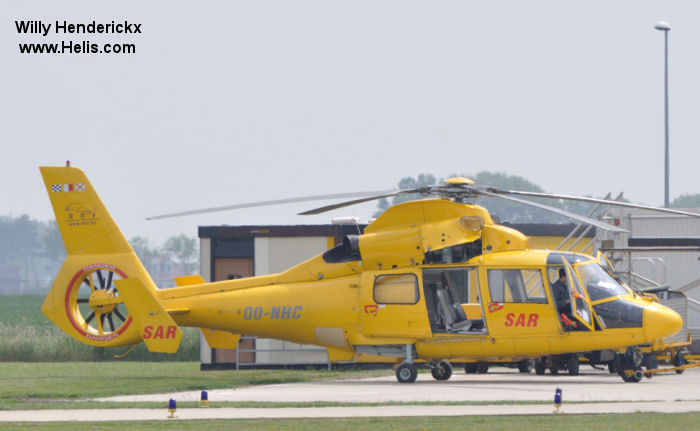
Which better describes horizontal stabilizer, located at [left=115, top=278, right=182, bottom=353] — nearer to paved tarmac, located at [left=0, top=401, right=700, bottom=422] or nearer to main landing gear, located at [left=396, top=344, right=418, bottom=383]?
main landing gear, located at [left=396, top=344, right=418, bottom=383]

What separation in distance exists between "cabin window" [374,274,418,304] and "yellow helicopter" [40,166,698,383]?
2cm

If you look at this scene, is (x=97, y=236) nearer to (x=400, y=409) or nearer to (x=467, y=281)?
(x=467, y=281)

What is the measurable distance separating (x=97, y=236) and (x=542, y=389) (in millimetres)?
10021

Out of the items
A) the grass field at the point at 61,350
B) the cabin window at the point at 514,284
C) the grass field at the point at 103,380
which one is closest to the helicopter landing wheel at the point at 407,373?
the cabin window at the point at 514,284

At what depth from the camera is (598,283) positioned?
23812 millimetres

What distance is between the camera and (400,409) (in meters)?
18.2

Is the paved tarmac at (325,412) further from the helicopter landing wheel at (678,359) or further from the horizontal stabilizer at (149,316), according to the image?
the helicopter landing wheel at (678,359)

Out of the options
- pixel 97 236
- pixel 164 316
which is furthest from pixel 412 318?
pixel 97 236

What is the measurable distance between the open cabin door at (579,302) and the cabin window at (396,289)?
9.82ft

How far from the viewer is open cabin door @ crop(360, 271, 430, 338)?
24.2 m

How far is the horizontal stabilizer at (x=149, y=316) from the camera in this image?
24.6 meters

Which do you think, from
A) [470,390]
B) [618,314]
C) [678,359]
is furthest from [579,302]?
[678,359]

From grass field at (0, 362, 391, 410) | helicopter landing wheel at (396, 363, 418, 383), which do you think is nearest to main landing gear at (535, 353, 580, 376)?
grass field at (0, 362, 391, 410)

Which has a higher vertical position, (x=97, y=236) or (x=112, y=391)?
(x=97, y=236)
